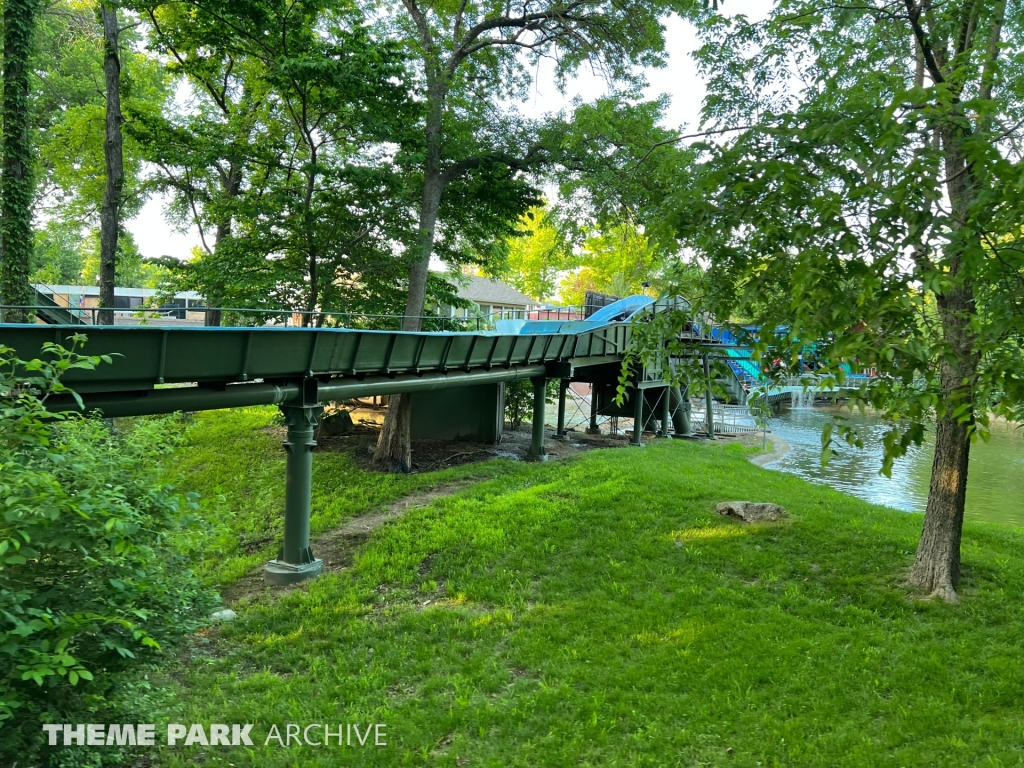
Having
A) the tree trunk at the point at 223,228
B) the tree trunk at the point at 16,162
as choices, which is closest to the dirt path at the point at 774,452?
the tree trunk at the point at 223,228

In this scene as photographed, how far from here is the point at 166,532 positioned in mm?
4867

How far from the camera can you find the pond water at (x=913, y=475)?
59.5 feet

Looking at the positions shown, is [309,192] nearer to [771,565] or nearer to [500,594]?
[500,594]

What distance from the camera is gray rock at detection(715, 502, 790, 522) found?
10.9 meters

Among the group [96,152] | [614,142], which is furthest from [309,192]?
[96,152]

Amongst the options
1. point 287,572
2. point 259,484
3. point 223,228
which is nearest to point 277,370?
point 287,572

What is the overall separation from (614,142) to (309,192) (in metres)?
7.23

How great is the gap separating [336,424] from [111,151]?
9.55 m

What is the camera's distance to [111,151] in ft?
52.9

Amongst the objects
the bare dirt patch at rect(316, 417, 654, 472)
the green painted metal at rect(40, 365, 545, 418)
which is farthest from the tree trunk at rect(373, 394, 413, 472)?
the green painted metal at rect(40, 365, 545, 418)

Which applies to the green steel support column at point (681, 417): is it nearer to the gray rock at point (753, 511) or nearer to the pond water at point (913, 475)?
the pond water at point (913, 475)

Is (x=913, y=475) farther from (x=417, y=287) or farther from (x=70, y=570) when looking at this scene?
(x=70, y=570)

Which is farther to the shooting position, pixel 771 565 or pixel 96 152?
pixel 96 152

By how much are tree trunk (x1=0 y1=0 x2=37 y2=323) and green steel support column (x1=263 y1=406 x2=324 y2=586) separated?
8.67m
